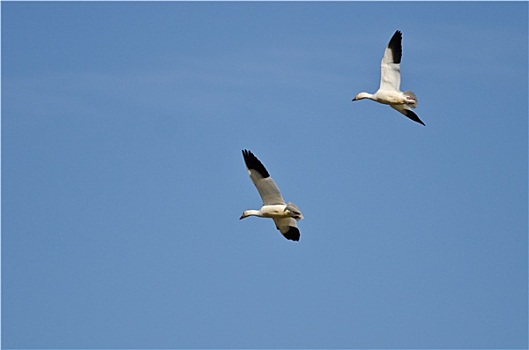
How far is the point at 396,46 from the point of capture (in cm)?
2998

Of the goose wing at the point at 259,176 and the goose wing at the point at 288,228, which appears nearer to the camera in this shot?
the goose wing at the point at 259,176

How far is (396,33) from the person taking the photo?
1179 inches

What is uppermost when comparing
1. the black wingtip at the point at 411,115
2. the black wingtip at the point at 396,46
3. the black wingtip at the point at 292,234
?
the black wingtip at the point at 396,46

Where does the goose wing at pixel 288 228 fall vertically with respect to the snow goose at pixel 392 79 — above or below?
below

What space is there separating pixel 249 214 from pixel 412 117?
409cm

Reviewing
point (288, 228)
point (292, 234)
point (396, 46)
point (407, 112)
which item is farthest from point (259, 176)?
point (396, 46)

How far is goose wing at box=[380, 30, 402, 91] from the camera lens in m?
29.9

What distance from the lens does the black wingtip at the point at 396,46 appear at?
29938mm

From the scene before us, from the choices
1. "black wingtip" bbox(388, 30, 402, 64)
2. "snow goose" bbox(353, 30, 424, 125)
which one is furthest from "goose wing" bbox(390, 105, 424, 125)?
"black wingtip" bbox(388, 30, 402, 64)

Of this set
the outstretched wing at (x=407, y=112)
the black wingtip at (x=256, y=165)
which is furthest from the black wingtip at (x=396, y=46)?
the black wingtip at (x=256, y=165)

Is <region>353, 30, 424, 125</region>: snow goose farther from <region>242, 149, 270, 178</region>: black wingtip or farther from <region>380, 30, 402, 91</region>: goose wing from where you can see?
<region>242, 149, 270, 178</region>: black wingtip

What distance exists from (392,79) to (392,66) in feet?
0.94

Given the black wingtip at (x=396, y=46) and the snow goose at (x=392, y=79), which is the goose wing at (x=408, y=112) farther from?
the black wingtip at (x=396, y=46)

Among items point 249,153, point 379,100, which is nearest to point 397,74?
point 379,100
